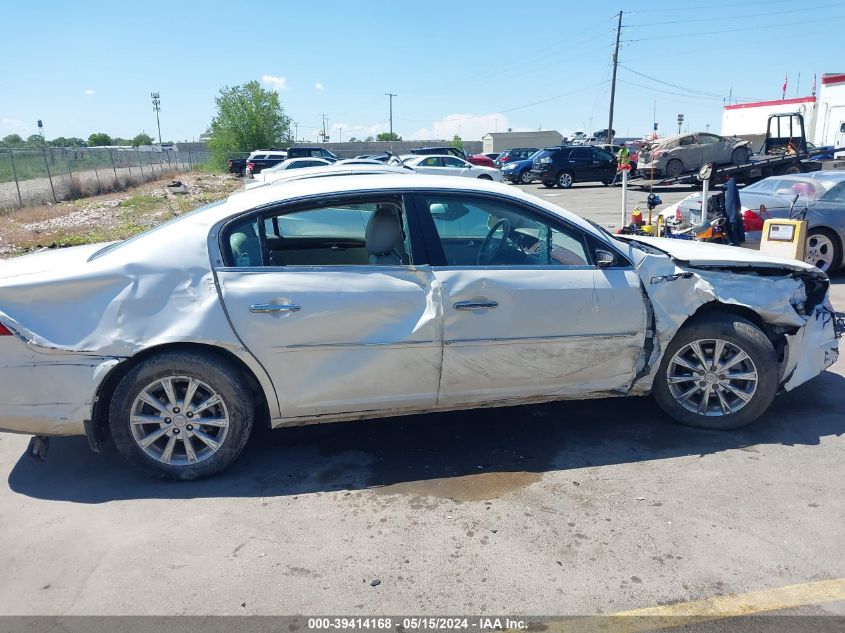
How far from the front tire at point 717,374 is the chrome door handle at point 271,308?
2.38 m

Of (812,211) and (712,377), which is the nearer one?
(712,377)

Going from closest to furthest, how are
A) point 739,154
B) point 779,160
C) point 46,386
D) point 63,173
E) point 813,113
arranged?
point 46,386 → point 779,160 → point 739,154 → point 63,173 → point 813,113

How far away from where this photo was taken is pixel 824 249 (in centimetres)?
891

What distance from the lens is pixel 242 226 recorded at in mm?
3852

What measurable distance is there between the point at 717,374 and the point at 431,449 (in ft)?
6.33

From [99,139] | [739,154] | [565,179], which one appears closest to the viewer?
[739,154]

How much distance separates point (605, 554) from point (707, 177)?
6086 mm

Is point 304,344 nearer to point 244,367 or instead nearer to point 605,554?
point 244,367

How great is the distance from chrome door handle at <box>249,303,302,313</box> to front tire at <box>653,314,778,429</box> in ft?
7.82

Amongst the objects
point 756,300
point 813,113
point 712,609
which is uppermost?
point 813,113

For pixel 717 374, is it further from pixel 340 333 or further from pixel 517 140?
pixel 517 140

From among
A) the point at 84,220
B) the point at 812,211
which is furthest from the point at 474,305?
the point at 84,220

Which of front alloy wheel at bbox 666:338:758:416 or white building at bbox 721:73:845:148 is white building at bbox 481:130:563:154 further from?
front alloy wheel at bbox 666:338:758:416

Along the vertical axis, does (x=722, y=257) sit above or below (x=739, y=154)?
above
